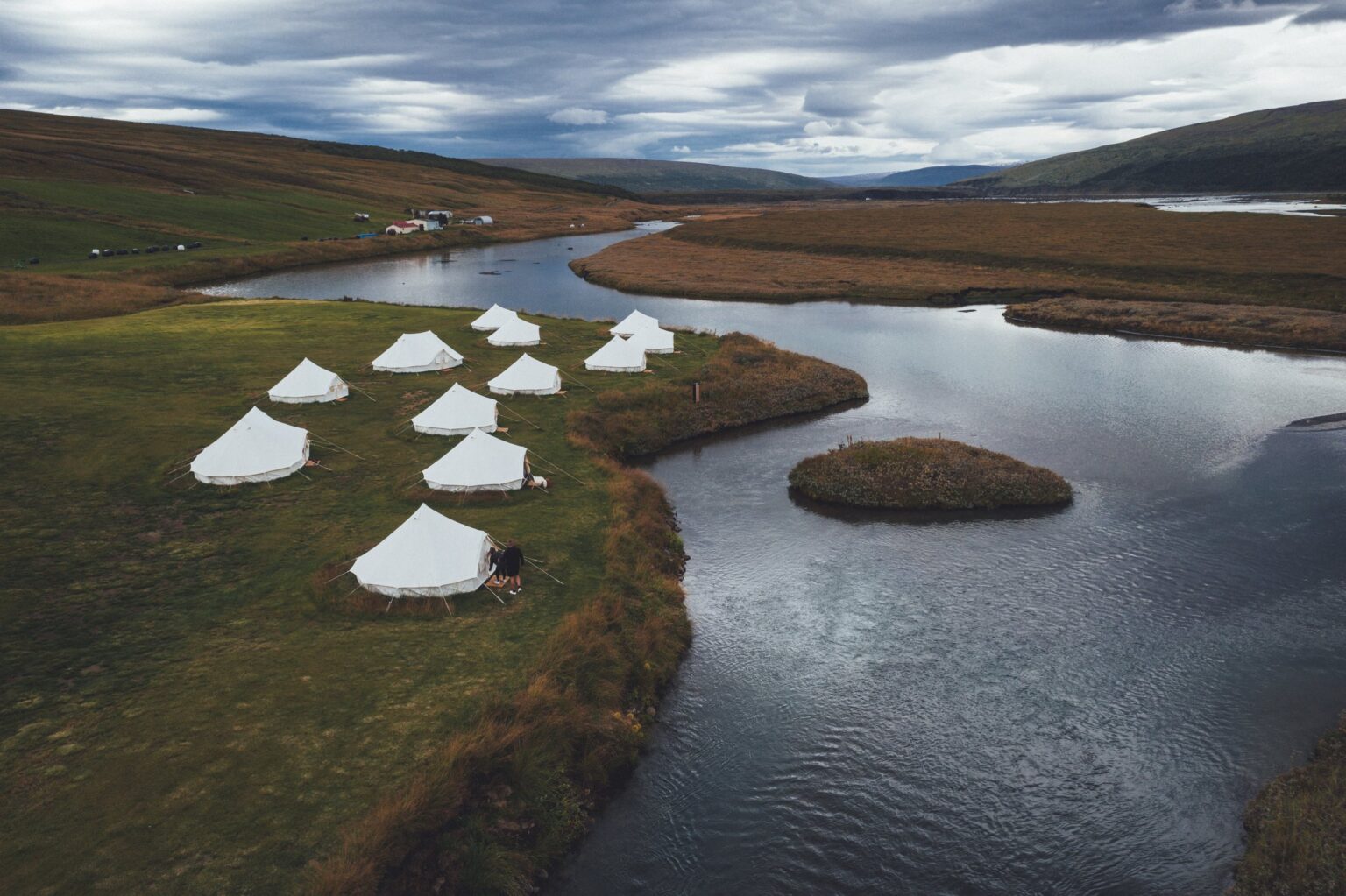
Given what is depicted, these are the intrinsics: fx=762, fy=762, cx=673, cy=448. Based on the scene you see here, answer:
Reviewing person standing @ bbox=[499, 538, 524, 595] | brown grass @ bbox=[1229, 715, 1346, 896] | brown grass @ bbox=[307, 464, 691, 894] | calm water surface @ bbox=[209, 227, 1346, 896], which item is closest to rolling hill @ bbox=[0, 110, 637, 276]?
person standing @ bbox=[499, 538, 524, 595]

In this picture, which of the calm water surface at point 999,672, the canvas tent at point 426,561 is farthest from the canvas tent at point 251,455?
the calm water surface at point 999,672

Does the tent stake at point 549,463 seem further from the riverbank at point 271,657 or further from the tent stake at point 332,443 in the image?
the tent stake at point 332,443

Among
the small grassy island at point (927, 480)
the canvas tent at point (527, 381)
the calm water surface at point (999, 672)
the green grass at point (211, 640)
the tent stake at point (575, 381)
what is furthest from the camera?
the tent stake at point (575, 381)

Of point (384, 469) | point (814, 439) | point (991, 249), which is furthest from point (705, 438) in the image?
point (991, 249)

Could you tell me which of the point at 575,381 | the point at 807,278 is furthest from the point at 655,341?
the point at 807,278

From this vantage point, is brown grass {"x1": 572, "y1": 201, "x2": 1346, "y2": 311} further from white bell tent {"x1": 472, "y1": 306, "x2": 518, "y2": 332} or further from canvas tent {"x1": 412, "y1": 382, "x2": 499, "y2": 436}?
canvas tent {"x1": 412, "y1": 382, "x2": 499, "y2": 436}

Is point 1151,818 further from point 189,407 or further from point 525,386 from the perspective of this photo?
point 189,407

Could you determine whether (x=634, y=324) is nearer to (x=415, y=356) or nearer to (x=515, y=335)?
(x=515, y=335)
